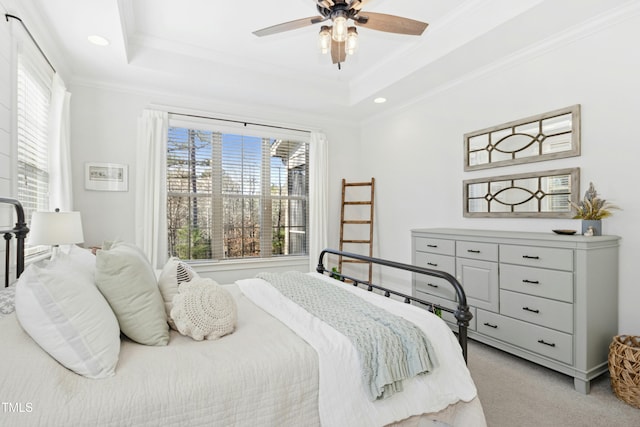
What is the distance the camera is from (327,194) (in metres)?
4.50

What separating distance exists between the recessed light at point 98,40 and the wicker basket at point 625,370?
14.2 ft

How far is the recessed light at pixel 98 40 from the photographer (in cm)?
258

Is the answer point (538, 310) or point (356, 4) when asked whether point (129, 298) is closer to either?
point (356, 4)

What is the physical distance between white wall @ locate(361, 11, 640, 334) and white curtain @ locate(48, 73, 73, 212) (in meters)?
3.51

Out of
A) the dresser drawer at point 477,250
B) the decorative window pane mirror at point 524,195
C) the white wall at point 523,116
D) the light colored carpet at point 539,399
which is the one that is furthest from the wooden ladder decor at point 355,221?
the light colored carpet at point 539,399

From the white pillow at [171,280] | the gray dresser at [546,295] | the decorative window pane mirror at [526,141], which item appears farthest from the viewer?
the decorative window pane mirror at [526,141]

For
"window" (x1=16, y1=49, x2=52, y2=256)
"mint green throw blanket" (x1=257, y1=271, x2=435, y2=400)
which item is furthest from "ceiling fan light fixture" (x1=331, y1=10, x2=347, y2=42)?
"window" (x1=16, y1=49, x2=52, y2=256)

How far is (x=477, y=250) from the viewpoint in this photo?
271cm

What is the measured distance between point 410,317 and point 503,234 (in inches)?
58.5

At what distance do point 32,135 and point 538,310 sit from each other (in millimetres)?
4030

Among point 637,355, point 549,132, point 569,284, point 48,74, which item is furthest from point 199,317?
point 549,132

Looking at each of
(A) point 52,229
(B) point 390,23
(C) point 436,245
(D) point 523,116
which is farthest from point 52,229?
(D) point 523,116

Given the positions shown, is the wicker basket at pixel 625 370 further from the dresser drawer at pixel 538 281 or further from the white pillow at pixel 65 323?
the white pillow at pixel 65 323

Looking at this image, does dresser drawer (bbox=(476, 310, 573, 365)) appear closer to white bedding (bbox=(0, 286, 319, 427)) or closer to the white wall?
the white wall
